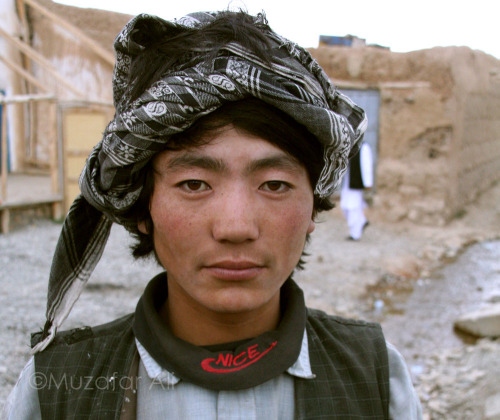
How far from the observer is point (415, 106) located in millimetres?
8633

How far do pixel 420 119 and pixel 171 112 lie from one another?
819 centimetres

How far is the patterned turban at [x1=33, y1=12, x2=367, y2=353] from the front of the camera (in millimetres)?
1183

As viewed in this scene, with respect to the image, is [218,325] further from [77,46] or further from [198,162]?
[77,46]

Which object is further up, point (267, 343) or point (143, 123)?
point (143, 123)

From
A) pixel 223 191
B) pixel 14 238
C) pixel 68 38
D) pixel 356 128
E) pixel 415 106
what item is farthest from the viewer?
pixel 68 38

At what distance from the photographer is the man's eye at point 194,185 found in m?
1.21

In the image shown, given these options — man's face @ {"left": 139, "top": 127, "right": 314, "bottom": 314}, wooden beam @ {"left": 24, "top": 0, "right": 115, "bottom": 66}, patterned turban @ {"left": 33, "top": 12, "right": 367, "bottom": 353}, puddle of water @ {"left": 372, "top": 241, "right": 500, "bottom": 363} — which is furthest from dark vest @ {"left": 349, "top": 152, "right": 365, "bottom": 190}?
man's face @ {"left": 139, "top": 127, "right": 314, "bottom": 314}

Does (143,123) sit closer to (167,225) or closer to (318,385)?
(167,225)

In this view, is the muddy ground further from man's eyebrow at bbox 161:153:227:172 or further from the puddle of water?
man's eyebrow at bbox 161:153:227:172

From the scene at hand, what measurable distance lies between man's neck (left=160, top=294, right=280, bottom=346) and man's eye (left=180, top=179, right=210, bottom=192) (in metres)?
0.35

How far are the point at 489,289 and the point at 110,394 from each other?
596 centimetres

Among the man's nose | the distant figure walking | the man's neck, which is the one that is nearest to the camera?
the man's nose

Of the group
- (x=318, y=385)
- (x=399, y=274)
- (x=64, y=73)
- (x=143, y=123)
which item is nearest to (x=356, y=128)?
(x=143, y=123)

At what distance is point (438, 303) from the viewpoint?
551 centimetres
